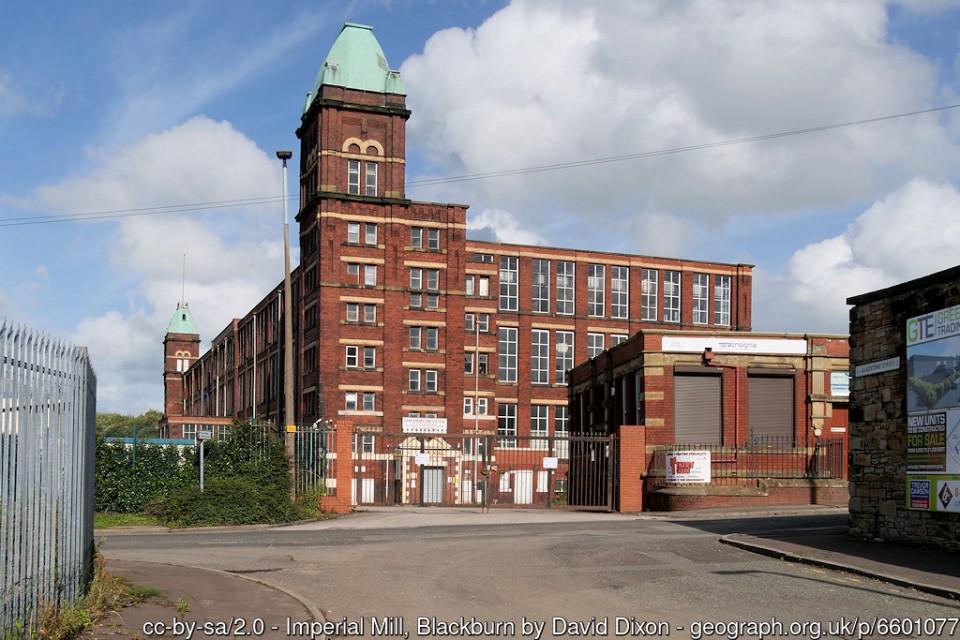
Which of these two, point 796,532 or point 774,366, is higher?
point 774,366

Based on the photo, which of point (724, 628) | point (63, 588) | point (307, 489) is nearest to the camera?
point (63, 588)

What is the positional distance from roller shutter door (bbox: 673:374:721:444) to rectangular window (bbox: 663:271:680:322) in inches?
1916

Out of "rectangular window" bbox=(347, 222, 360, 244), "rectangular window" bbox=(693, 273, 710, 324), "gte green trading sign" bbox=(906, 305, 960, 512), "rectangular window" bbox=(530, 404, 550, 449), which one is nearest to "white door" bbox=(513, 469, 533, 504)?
"rectangular window" bbox=(530, 404, 550, 449)

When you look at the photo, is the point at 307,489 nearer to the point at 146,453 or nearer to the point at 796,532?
the point at 146,453

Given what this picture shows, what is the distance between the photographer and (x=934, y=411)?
59.4ft

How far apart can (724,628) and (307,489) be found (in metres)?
22.0

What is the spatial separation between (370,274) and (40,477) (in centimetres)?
5965

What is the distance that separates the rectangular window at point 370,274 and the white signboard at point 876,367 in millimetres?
49390

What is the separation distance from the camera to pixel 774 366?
39250 mm

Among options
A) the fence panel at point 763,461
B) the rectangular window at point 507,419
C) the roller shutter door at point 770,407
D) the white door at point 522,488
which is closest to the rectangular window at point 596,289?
the rectangular window at point 507,419

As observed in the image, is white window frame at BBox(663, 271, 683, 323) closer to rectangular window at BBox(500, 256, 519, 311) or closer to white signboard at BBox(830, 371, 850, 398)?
rectangular window at BBox(500, 256, 519, 311)

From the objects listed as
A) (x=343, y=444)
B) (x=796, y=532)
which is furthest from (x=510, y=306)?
(x=796, y=532)

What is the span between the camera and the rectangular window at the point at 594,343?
85.5 m

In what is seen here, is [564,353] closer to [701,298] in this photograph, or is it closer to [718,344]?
[701,298]
